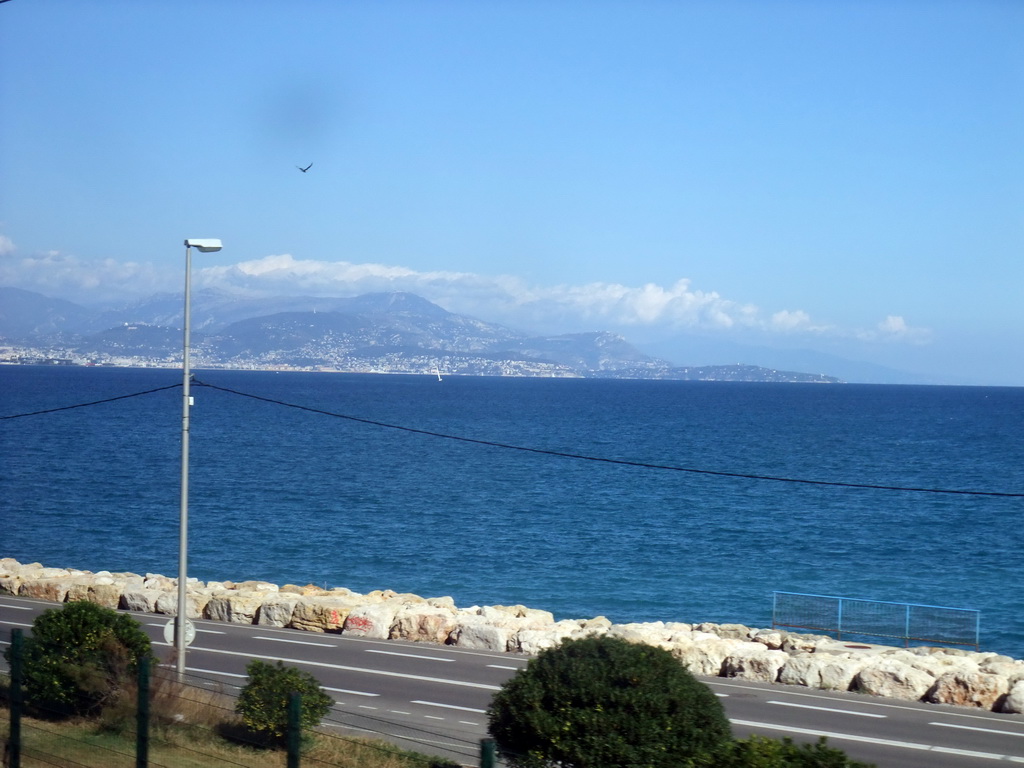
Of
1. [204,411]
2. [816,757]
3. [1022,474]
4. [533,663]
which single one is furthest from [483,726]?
[204,411]

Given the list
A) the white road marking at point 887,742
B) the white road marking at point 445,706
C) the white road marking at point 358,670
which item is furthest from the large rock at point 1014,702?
the white road marking at point 445,706

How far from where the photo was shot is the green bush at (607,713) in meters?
7.18

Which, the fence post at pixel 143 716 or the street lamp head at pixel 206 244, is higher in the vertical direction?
the street lamp head at pixel 206 244

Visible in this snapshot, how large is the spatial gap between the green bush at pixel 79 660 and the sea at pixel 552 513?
66.7 ft

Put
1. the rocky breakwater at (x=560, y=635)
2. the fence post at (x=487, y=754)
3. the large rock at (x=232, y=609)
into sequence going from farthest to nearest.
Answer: the large rock at (x=232, y=609)
the rocky breakwater at (x=560, y=635)
the fence post at (x=487, y=754)

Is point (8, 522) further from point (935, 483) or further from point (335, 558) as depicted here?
point (935, 483)

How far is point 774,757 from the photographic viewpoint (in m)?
6.71

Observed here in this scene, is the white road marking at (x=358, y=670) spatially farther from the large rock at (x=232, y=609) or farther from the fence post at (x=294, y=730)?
the fence post at (x=294, y=730)

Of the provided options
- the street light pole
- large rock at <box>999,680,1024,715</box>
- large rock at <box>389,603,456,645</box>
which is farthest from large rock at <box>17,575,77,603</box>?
large rock at <box>999,680,1024,715</box>

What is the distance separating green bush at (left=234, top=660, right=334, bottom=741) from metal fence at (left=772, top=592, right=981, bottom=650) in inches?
707

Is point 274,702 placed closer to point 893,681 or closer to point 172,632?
point 172,632

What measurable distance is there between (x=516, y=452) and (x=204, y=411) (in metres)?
60.6

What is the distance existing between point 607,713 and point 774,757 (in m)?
1.20

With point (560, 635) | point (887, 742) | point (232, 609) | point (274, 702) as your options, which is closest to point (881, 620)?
point (560, 635)
